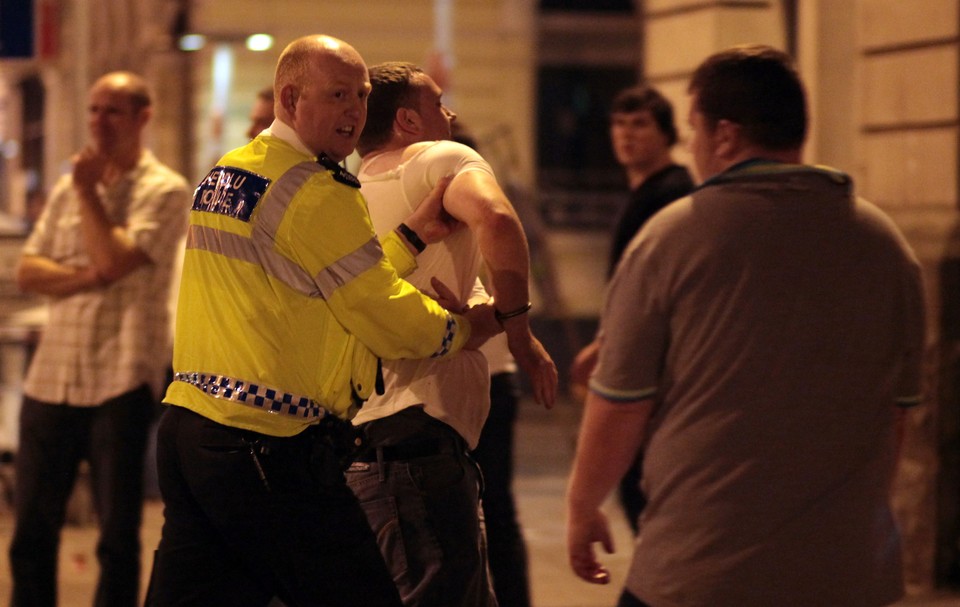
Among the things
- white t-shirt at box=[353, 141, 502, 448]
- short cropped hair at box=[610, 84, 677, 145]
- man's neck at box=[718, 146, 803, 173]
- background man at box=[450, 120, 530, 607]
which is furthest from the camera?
short cropped hair at box=[610, 84, 677, 145]

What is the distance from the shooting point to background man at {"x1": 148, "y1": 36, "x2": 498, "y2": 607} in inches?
125

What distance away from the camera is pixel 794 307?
2846 mm

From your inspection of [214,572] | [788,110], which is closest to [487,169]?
[788,110]

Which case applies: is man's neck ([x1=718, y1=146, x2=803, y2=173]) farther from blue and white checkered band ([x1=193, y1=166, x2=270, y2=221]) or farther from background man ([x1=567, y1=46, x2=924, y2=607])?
blue and white checkered band ([x1=193, y1=166, x2=270, y2=221])

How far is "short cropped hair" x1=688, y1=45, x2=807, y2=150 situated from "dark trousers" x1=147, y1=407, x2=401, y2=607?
1.08m

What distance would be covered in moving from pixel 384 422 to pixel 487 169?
64 cm

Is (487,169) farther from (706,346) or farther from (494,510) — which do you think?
(494,510)

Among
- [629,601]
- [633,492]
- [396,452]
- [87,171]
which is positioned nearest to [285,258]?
[396,452]

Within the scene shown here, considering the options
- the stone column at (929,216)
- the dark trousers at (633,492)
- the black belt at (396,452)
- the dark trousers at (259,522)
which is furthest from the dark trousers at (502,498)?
the stone column at (929,216)

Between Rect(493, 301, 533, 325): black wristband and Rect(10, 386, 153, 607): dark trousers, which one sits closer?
Rect(493, 301, 533, 325): black wristband

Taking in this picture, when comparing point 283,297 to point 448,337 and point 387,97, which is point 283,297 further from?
point 387,97

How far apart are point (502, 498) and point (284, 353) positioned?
1.88 m

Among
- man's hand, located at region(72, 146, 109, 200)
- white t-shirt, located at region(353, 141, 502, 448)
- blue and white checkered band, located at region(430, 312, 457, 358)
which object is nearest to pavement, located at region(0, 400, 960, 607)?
man's hand, located at region(72, 146, 109, 200)

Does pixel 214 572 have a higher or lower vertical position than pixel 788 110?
Answer: lower
